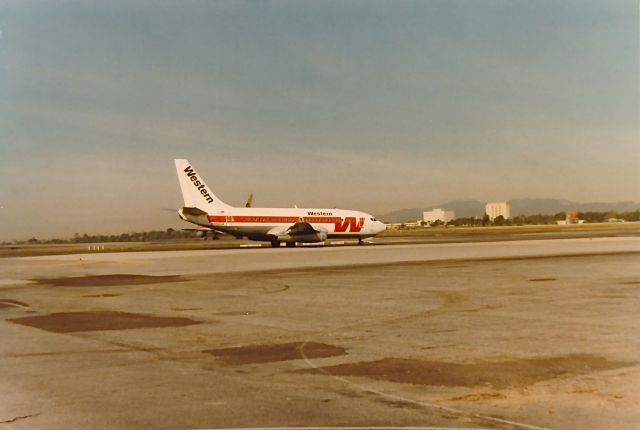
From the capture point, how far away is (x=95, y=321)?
51.4 feet

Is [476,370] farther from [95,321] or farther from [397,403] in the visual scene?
[95,321]

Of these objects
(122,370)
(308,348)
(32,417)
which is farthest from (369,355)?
(32,417)

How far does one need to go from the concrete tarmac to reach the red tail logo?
148 feet

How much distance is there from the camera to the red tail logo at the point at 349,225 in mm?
68188

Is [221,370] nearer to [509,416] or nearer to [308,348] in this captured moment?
[308,348]

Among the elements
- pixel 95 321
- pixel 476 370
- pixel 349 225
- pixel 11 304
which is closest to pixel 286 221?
pixel 349 225

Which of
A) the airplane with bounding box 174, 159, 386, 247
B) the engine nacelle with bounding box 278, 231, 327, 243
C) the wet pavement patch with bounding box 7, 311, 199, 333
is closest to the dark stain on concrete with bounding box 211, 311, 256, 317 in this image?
the wet pavement patch with bounding box 7, 311, 199, 333

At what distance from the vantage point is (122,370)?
982cm

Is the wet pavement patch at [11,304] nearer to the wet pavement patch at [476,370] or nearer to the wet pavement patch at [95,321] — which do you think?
the wet pavement patch at [95,321]

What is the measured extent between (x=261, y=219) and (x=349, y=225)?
9476mm

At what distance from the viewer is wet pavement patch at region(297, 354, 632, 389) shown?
28.1 ft

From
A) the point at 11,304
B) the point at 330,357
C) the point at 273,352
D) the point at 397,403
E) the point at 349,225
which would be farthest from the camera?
the point at 349,225

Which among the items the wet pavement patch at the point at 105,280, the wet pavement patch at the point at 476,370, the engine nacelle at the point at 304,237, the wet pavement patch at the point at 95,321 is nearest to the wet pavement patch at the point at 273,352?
the wet pavement patch at the point at 476,370

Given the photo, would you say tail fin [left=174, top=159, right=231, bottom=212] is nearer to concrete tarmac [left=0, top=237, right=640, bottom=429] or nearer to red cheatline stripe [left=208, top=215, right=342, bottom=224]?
red cheatline stripe [left=208, top=215, right=342, bottom=224]
